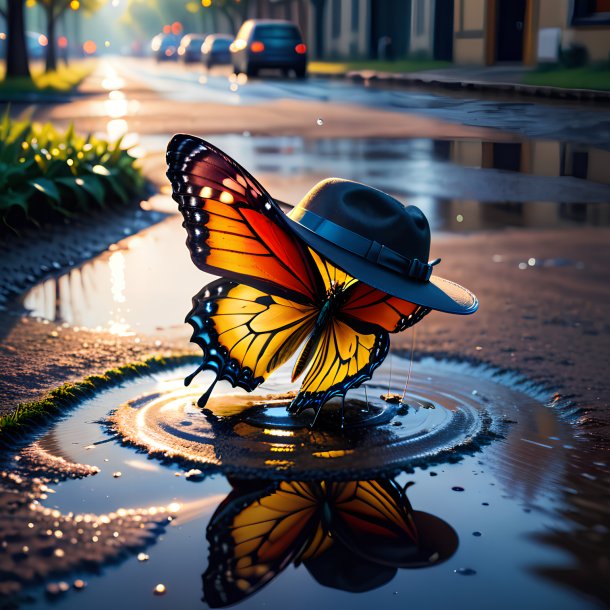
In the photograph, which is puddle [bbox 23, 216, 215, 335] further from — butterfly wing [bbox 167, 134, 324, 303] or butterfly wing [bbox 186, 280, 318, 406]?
butterfly wing [bbox 167, 134, 324, 303]

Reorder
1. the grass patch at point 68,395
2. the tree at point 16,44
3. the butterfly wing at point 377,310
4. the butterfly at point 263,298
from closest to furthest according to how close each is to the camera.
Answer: the butterfly at point 263,298 < the butterfly wing at point 377,310 < the grass patch at point 68,395 < the tree at point 16,44

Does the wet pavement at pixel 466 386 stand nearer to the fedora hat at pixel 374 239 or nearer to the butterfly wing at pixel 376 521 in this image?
the butterfly wing at pixel 376 521

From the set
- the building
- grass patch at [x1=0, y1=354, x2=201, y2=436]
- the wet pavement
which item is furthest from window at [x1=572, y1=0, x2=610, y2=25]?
grass patch at [x1=0, y1=354, x2=201, y2=436]

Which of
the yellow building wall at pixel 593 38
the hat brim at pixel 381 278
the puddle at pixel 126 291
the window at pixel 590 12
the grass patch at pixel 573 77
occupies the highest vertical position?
the window at pixel 590 12

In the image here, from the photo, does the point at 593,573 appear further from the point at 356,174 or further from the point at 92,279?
the point at 356,174

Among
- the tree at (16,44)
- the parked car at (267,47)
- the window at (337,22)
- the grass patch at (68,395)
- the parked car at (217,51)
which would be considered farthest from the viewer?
the parked car at (217,51)

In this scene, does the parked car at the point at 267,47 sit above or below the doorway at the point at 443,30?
below

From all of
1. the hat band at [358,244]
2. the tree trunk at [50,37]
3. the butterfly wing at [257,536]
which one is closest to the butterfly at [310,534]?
the butterfly wing at [257,536]
